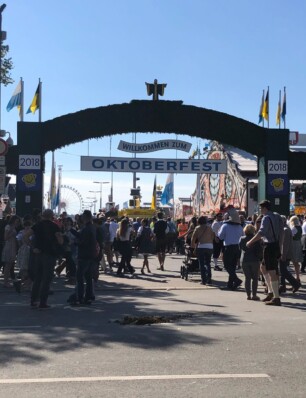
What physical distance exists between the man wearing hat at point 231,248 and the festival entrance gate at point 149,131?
5.81 m

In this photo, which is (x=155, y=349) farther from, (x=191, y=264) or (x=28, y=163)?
(x=28, y=163)

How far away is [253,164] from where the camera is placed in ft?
138

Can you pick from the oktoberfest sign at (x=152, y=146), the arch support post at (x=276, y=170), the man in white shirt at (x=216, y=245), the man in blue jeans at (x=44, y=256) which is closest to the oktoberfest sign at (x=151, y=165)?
the oktoberfest sign at (x=152, y=146)

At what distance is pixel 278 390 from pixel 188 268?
405 inches

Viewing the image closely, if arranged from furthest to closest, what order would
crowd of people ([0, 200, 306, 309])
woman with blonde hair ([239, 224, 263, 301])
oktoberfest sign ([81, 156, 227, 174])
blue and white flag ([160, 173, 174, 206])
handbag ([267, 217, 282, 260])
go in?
blue and white flag ([160, 173, 174, 206]), oktoberfest sign ([81, 156, 227, 174]), woman with blonde hair ([239, 224, 263, 301]), handbag ([267, 217, 282, 260]), crowd of people ([0, 200, 306, 309])

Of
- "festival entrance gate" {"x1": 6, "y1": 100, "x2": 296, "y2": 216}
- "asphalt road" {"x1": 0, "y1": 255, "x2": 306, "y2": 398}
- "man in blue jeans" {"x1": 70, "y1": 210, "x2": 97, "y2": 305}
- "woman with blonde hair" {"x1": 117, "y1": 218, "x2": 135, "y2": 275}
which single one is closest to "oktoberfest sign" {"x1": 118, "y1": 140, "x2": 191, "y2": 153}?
"festival entrance gate" {"x1": 6, "y1": 100, "x2": 296, "y2": 216}

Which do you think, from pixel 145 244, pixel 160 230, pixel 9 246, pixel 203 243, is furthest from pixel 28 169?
pixel 203 243

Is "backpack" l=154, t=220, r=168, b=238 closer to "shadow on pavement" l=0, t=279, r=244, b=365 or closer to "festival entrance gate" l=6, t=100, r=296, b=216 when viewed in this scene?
"festival entrance gate" l=6, t=100, r=296, b=216

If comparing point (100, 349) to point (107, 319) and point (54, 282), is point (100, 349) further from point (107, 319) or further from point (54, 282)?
point (54, 282)

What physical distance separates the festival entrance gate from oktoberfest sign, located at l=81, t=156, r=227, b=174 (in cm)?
111

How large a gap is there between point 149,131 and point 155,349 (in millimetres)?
12910

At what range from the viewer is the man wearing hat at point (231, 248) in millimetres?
14236

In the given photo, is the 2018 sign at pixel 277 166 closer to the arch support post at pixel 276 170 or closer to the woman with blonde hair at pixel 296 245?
the arch support post at pixel 276 170

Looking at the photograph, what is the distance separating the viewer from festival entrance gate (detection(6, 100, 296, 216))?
19078mm
